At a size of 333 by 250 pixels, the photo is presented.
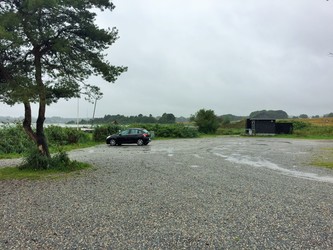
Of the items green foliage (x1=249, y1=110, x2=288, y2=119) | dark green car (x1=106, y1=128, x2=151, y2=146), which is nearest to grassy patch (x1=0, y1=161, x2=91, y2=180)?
dark green car (x1=106, y1=128, x2=151, y2=146)

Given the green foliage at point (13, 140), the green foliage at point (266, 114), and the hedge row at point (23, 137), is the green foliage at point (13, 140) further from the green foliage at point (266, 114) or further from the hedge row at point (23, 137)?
the green foliage at point (266, 114)

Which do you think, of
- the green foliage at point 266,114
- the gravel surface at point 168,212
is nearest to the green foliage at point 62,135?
the gravel surface at point 168,212

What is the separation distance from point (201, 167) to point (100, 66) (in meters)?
Answer: 5.73

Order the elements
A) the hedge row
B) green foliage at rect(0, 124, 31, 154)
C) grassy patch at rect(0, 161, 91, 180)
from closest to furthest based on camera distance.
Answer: grassy patch at rect(0, 161, 91, 180)
green foliage at rect(0, 124, 31, 154)
the hedge row

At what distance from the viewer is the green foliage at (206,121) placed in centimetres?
4953

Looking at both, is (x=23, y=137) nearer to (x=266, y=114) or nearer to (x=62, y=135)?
(x=62, y=135)

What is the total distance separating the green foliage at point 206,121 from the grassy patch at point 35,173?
126 ft

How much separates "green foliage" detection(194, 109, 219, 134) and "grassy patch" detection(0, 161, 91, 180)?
38.5 m

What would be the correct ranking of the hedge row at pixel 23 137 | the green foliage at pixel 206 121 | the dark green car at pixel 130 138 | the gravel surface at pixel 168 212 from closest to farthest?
the gravel surface at pixel 168 212, the hedge row at pixel 23 137, the dark green car at pixel 130 138, the green foliage at pixel 206 121

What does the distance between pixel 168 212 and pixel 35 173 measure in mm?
6736

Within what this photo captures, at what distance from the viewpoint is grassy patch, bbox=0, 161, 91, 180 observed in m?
10.2

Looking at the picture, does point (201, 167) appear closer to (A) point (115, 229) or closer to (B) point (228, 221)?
(B) point (228, 221)

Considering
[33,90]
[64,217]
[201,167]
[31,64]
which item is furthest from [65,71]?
[64,217]

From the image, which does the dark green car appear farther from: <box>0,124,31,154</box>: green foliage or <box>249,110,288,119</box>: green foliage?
<box>249,110,288,119</box>: green foliage
